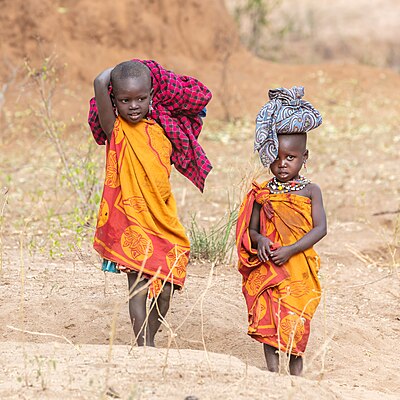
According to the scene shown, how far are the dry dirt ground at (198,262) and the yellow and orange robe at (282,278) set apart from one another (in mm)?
113

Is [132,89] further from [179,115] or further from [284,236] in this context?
[284,236]

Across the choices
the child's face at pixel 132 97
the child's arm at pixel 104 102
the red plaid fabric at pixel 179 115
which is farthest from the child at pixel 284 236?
the child's arm at pixel 104 102

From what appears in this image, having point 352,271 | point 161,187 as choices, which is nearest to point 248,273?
point 161,187

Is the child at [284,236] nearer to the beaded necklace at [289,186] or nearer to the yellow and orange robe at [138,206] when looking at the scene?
the beaded necklace at [289,186]

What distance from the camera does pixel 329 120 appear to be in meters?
10.8

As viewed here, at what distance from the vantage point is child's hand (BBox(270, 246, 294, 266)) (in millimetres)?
3574

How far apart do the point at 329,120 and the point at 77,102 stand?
10.7ft

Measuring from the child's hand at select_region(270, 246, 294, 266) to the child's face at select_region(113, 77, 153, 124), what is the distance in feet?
2.72

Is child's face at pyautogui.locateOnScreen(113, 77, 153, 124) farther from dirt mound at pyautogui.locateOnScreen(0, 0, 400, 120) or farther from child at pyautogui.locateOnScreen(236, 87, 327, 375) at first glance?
dirt mound at pyautogui.locateOnScreen(0, 0, 400, 120)

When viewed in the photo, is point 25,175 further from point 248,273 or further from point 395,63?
point 395,63

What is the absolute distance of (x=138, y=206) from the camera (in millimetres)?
3623

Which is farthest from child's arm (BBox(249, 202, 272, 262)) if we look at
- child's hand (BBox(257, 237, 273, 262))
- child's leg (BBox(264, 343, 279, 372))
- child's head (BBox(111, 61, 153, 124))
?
child's head (BBox(111, 61, 153, 124))

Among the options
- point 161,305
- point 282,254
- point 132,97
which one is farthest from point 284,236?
point 132,97

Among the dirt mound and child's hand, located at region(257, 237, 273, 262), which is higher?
the dirt mound
